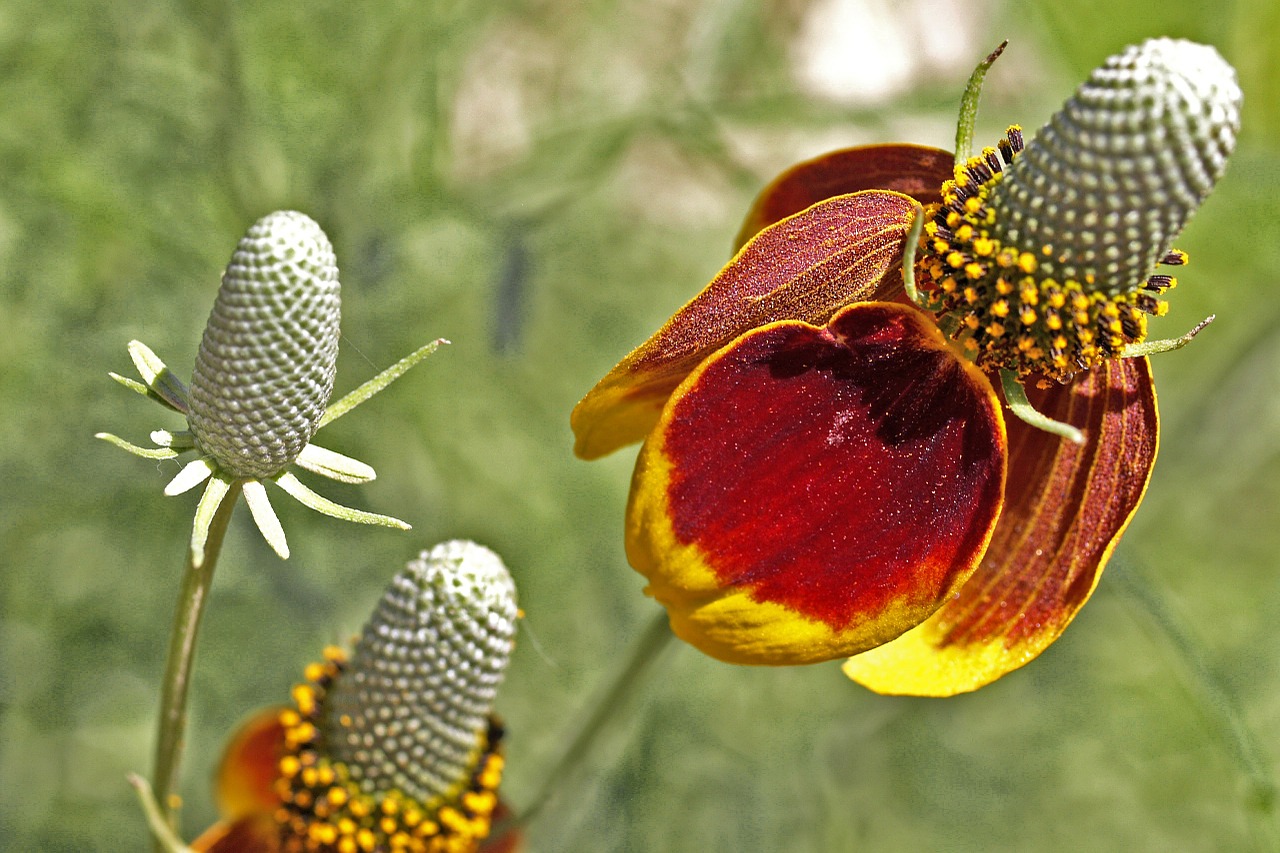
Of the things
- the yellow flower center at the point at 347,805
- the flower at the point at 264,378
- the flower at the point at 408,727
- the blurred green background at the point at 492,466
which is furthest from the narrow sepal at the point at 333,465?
the blurred green background at the point at 492,466

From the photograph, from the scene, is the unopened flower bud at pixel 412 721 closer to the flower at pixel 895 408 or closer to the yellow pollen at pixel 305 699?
the yellow pollen at pixel 305 699

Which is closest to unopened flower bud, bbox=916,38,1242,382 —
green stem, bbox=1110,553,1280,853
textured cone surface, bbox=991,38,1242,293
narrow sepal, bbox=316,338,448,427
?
textured cone surface, bbox=991,38,1242,293

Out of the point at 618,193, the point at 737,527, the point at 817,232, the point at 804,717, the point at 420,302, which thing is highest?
the point at 817,232

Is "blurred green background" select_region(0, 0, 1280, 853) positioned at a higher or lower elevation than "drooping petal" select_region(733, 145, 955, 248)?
lower

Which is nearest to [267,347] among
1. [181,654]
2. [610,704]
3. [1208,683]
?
[181,654]

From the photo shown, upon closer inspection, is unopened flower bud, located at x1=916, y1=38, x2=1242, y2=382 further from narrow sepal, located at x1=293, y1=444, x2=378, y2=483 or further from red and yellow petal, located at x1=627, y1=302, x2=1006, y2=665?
narrow sepal, located at x1=293, y1=444, x2=378, y2=483

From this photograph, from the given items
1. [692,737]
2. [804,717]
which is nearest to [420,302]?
[692,737]

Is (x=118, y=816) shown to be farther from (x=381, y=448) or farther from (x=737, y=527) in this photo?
(x=737, y=527)
